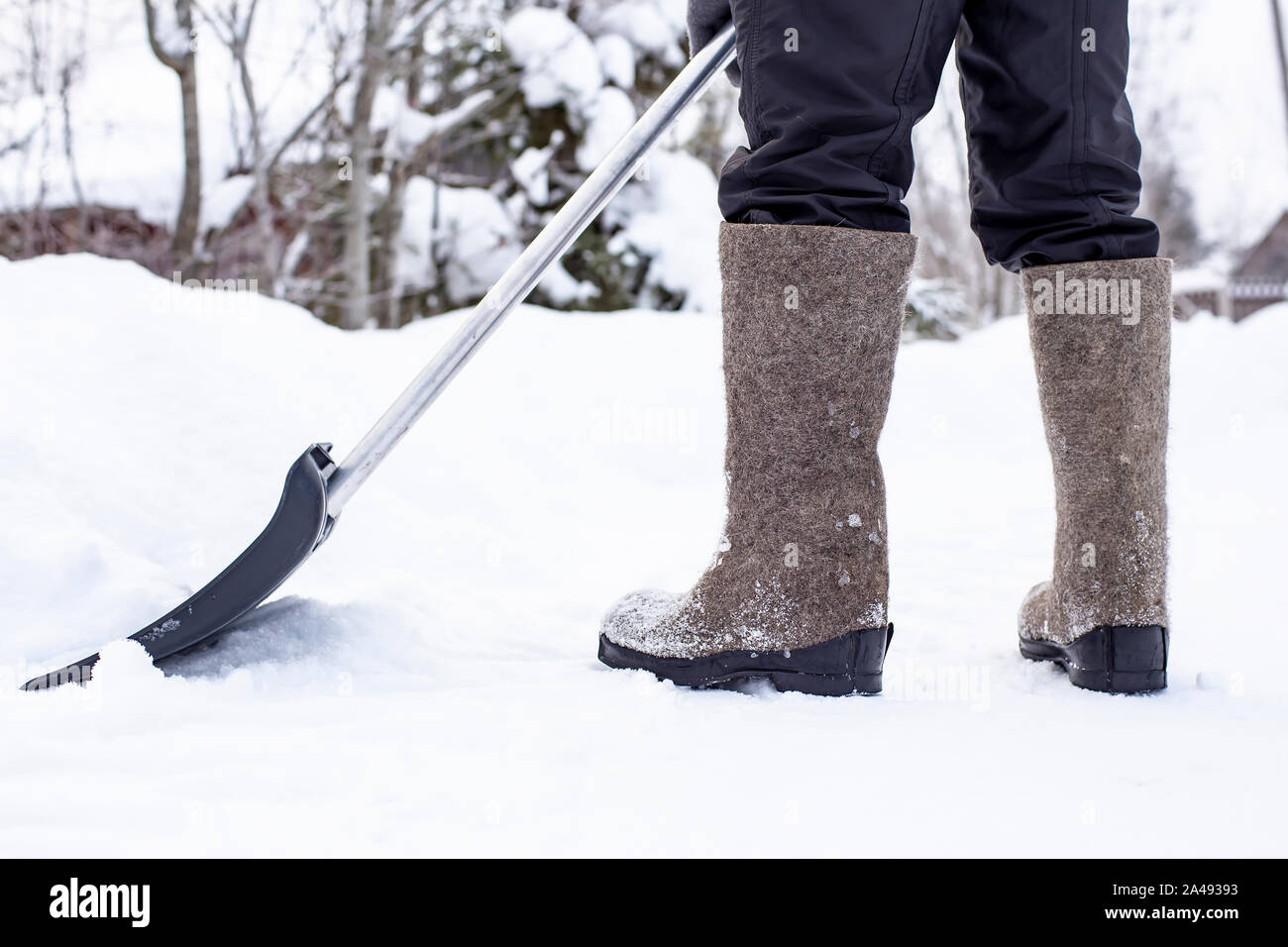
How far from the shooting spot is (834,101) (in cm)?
95

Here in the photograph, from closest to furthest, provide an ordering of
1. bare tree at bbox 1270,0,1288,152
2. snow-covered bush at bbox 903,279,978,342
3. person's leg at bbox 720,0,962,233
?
person's leg at bbox 720,0,962,233 → snow-covered bush at bbox 903,279,978,342 → bare tree at bbox 1270,0,1288,152

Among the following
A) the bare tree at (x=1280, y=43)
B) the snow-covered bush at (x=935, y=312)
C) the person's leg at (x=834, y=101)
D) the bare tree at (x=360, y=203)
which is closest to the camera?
the person's leg at (x=834, y=101)

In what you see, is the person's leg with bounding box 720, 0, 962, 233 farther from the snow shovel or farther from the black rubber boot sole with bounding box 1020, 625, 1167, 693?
the black rubber boot sole with bounding box 1020, 625, 1167, 693

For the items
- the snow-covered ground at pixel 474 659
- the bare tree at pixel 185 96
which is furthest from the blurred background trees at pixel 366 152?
the snow-covered ground at pixel 474 659

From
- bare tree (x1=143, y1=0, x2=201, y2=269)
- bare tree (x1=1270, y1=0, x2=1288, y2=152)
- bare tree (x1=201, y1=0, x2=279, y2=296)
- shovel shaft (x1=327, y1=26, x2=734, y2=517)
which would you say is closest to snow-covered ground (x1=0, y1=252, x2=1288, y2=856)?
shovel shaft (x1=327, y1=26, x2=734, y2=517)

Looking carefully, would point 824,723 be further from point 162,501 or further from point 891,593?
point 162,501

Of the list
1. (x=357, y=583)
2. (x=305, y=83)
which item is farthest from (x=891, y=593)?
(x=305, y=83)

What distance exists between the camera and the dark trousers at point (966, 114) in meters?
0.95

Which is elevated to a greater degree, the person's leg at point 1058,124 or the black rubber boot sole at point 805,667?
the person's leg at point 1058,124

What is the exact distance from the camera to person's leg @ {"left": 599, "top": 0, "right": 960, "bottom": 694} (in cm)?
96

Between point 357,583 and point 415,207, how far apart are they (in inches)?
178

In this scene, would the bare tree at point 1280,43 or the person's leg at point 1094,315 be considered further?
the bare tree at point 1280,43

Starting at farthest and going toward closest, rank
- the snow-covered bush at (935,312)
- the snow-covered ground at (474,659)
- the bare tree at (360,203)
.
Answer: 1. the snow-covered bush at (935,312)
2. the bare tree at (360,203)
3. the snow-covered ground at (474,659)

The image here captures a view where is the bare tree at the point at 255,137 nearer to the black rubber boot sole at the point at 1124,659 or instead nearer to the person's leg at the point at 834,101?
the person's leg at the point at 834,101
